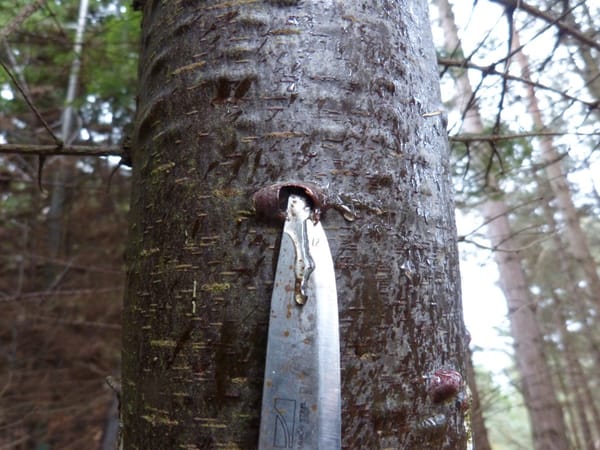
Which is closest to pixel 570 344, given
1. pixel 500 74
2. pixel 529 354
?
pixel 529 354

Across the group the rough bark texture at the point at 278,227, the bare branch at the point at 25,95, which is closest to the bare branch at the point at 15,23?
the bare branch at the point at 25,95

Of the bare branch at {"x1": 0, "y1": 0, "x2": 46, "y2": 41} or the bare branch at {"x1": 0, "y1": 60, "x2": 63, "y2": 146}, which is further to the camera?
the bare branch at {"x1": 0, "y1": 0, "x2": 46, "y2": 41}

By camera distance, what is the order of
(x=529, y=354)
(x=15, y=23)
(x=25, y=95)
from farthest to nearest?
(x=529, y=354) < (x=15, y=23) < (x=25, y=95)

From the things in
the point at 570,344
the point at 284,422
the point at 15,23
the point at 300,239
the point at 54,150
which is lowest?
the point at 284,422

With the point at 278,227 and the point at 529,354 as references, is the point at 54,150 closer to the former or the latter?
the point at 278,227

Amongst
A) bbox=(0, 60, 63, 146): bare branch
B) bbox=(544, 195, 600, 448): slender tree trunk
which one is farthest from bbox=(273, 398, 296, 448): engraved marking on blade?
bbox=(544, 195, 600, 448): slender tree trunk

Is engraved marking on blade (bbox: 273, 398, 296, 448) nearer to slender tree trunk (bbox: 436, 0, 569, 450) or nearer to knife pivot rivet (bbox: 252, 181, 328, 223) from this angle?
knife pivot rivet (bbox: 252, 181, 328, 223)

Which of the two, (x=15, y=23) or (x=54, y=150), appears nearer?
(x=54, y=150)

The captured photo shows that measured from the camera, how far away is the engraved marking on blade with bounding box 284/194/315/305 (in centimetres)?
63

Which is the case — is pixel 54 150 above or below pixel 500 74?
below

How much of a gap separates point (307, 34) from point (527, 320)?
20.5ft

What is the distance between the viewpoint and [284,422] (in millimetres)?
579

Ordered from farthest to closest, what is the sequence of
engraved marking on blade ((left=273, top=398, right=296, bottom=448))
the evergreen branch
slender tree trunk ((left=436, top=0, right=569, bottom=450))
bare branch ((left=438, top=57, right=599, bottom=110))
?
slender tree trunk ((left=436, top=0, right=569, bottom=450)) < bare branch ((left=438, top=57, right=599, bottom=110)) < the evergreen branch < engraved marking on blade ((left=273, top=398, right=296, bottom=448))

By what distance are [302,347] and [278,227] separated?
0.18 m
